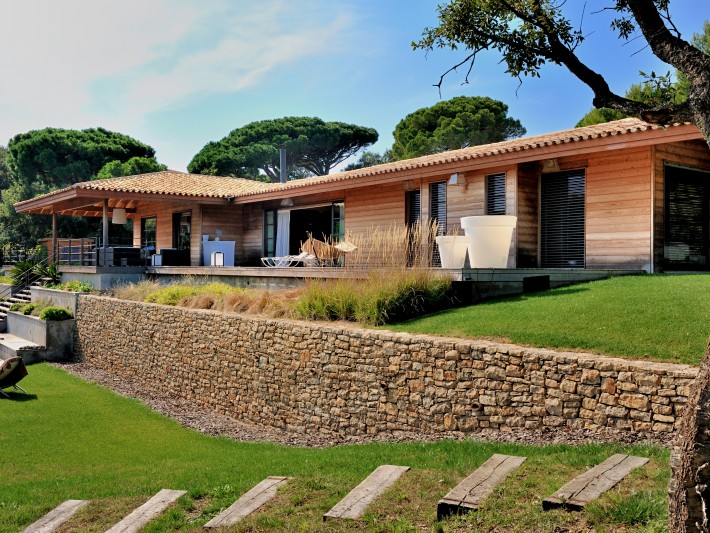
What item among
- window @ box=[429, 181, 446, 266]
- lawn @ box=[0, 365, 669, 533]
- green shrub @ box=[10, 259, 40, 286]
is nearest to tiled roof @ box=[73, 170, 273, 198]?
green shrub @ box=[10, 259, 40, 286]

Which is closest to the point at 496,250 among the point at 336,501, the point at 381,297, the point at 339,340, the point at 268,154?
the point at 381,297

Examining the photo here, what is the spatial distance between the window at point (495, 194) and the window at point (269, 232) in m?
9.55

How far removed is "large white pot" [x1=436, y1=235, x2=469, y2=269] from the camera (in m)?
12.5

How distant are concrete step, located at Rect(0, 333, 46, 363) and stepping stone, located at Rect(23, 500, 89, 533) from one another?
12.9m

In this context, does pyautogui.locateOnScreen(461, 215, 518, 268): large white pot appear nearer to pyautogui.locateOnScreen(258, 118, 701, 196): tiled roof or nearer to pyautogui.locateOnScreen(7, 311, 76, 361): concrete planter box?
pyautogui.locateOnScreen(258, 118, 701, 196): tiled roof

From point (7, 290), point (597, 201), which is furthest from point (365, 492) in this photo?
point (7, 290)

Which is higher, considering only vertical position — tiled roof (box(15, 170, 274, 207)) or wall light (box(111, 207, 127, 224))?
tiled roof (box(15, 170, 274, 207))

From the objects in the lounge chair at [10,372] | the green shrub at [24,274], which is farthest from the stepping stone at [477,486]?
the green shrub at [24,274]

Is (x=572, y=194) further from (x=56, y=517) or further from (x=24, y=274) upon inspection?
(x=24, y=274)

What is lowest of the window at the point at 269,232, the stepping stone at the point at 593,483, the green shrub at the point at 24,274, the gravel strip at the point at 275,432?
the gravel strip at the point at 275,432

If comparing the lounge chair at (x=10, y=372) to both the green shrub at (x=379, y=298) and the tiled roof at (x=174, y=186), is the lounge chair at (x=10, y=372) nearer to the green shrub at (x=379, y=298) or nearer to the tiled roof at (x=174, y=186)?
the green shrub at (x=379, y=298)

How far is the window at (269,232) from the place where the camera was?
22.5 metres

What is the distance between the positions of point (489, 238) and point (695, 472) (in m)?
9.58

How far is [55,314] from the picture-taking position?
61.1 feet
